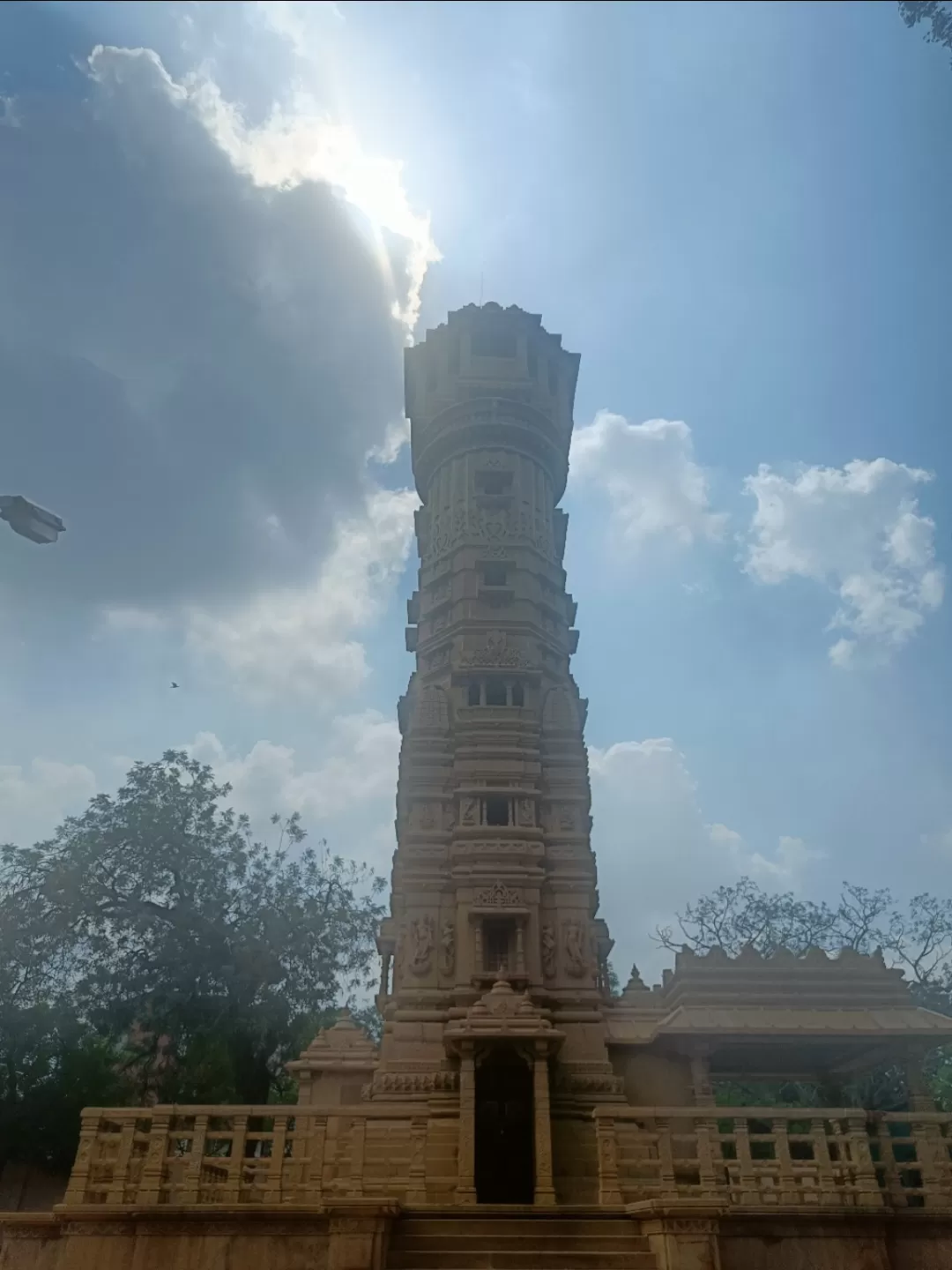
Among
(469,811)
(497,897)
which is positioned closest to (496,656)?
(469,811)

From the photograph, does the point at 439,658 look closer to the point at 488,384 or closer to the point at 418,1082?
the point at 488,384

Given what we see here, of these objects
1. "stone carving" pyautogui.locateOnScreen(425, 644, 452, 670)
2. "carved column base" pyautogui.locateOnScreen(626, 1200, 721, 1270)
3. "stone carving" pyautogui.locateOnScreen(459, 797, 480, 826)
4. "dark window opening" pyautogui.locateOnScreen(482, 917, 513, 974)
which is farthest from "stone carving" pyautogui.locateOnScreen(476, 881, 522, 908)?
"carved column base" pyautogui.locateOnScreen(626, 1200, 721, 1270)

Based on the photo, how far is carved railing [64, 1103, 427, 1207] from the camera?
1248cm

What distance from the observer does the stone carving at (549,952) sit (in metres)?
20.1

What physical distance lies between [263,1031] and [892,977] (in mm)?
17040

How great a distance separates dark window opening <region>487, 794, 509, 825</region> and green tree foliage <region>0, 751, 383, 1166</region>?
922 cm

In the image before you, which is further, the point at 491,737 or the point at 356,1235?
the point at 491,737

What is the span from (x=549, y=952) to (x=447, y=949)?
2.31m

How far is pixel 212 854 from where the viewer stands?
28406mm

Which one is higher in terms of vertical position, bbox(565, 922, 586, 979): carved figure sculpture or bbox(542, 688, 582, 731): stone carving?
bbox(542, 688, 582, 731): stone carving

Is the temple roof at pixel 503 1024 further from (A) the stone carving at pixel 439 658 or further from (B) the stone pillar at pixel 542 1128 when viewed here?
(A) the stone carving at pixel 439 658

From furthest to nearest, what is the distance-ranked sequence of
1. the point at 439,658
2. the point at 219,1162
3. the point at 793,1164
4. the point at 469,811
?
the point at 439,658 → the point at 469,811 → the point at 793,1164 → the point at 219,1162

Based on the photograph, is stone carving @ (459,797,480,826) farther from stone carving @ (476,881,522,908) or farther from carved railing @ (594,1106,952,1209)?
carved railing @ (594,1106,952,1209)

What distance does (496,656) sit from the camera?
24016 millimetres
